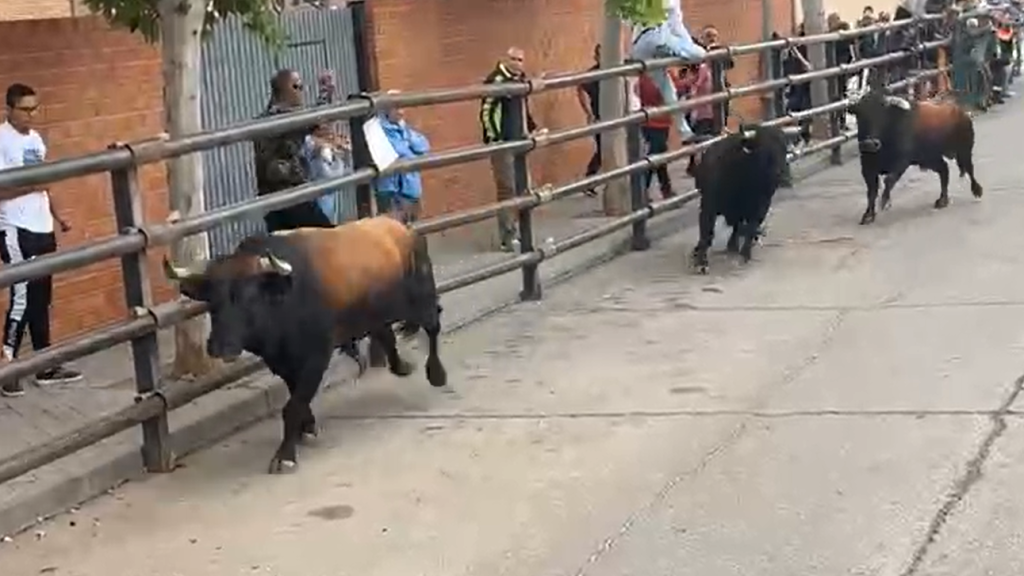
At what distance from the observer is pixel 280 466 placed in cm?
711

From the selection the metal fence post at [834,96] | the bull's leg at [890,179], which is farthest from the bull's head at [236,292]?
the metal fence post at [834,96]

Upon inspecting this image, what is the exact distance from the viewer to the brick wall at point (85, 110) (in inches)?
400

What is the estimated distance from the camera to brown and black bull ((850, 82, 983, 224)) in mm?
13273

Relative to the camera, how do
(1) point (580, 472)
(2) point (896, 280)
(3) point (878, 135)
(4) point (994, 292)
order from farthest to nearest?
(3) point (878, 135)
(2) point (896, 280)
(4) point (994, 292)
(1) point (580, 472)

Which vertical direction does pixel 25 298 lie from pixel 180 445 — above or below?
above

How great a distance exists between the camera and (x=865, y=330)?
29.9 ft

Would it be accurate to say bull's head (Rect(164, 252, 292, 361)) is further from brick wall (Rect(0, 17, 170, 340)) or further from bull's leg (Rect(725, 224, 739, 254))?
bull's leg (Rect(725, 224, 739, 254))

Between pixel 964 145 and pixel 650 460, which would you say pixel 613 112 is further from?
pixel 650 460

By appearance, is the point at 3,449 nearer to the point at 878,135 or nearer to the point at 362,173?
the point at 362,173

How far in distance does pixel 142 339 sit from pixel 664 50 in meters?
7.48

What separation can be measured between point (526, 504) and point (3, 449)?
2640 mm

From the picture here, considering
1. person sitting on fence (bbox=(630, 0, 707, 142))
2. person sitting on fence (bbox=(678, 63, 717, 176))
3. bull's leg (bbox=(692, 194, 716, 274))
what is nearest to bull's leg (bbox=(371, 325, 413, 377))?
bull's leg (bbox=(692, 194, 716, 274))

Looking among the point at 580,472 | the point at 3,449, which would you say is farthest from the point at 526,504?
the point at 3,449

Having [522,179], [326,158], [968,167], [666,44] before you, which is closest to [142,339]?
[326,158]
